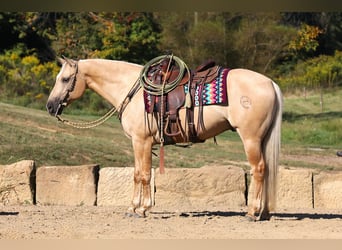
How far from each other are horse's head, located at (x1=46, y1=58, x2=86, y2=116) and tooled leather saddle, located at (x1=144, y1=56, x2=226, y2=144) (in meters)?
0.84

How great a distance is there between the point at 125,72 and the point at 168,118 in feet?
2.75

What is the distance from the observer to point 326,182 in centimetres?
952

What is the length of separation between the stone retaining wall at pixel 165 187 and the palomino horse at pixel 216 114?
1005 mm

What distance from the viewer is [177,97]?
8320 mm

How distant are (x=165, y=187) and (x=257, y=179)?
169cm

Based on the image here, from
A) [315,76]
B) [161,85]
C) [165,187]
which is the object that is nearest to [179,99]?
[161,85]

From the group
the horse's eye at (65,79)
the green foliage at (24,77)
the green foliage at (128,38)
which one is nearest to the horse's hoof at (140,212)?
the horse's eye at (65,79)

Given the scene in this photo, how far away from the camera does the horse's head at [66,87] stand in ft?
28.9

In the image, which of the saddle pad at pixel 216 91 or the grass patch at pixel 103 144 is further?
the grass patch at pixel 103 144

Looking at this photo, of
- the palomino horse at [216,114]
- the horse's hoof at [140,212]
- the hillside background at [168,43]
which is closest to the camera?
the palomino horse at [216,114]

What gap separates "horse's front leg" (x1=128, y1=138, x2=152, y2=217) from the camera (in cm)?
849

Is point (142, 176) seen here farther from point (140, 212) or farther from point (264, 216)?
point (264, 216)

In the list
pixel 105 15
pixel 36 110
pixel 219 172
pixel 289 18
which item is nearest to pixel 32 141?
pixel 36 110

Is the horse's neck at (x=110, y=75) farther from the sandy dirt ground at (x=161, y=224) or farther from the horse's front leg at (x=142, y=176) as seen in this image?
the sandy dirt ground at (x=161, y=224)
